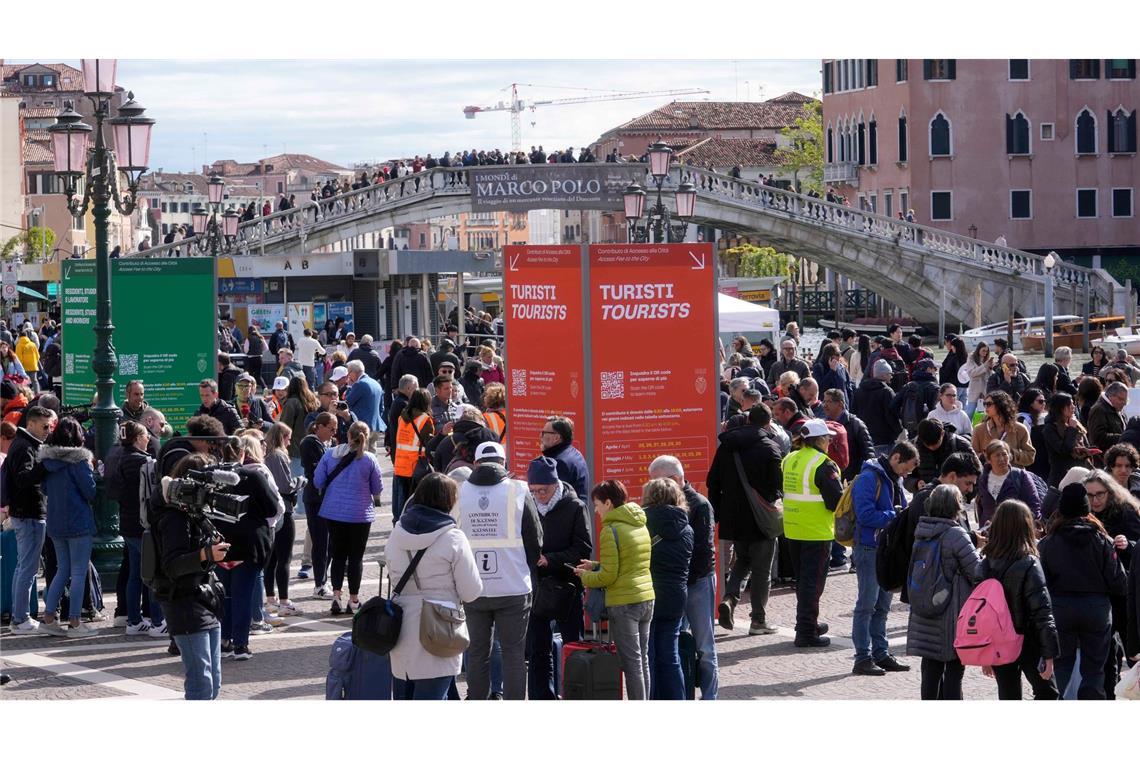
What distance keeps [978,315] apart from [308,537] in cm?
4029

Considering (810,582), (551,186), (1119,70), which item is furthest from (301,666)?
(1119,70)

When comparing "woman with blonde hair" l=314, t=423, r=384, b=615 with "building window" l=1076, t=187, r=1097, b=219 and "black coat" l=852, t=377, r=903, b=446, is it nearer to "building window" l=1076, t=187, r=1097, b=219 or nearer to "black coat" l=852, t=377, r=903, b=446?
"black coat" l=852, t=377, r=903, b=446

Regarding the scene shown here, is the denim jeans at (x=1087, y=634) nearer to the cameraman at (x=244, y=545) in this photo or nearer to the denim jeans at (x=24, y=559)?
the cameraman at (x=244, y=545)

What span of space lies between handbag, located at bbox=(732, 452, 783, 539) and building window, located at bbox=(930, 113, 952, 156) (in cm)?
4928

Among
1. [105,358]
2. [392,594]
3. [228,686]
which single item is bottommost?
[228,686]

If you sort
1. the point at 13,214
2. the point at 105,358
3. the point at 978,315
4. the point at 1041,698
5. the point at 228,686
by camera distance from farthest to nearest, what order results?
the point at 13,214
the point at 978,315
the point at 105,358
the point at 228,686
the point at 1041,698

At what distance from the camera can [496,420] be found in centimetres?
1345

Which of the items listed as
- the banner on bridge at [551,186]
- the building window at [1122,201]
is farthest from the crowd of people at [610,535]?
the building window at [1122,201]

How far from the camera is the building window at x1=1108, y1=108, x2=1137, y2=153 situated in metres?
58.2

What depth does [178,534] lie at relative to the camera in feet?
26.8

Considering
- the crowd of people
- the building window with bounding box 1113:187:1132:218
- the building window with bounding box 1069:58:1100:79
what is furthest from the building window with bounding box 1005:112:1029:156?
the crowd of people

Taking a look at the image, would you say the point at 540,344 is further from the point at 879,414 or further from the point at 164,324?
the point at 879,414

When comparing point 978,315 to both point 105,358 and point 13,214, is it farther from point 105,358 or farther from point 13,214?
point 13,214
